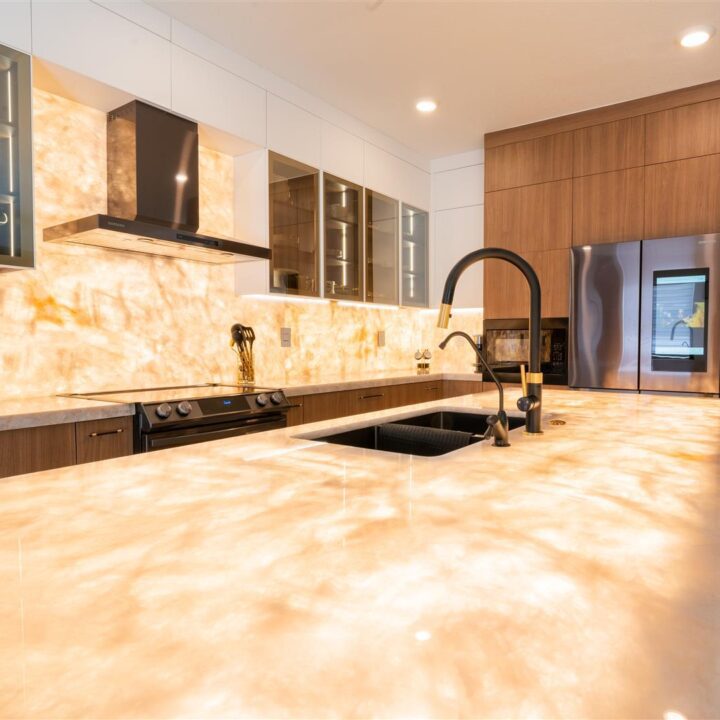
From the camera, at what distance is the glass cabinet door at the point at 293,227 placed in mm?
3391

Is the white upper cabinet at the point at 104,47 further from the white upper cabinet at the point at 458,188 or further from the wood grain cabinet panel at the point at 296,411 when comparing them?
the white upper cabinet at the point at 458,188

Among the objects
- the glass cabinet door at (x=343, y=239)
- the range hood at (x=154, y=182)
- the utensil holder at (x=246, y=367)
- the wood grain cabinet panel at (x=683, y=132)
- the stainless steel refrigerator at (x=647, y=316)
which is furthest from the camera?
the glass cabinet door at (x=343, y=239)

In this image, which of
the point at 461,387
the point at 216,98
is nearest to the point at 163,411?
the point at 216,98

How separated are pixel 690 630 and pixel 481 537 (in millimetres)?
250

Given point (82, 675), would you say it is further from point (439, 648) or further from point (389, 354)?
point (389, 354)

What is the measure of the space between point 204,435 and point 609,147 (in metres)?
3.38

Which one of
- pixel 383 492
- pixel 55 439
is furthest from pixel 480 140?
pixel 383 492

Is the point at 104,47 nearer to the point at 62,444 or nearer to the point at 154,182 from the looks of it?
the point at 154,182

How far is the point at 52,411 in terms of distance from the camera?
6.53 feet

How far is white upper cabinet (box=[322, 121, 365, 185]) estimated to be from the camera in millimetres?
3822

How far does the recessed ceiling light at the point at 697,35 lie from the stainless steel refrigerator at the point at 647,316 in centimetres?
110

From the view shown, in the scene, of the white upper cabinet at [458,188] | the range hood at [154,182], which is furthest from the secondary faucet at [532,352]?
the white upper cabinet at [458,188]

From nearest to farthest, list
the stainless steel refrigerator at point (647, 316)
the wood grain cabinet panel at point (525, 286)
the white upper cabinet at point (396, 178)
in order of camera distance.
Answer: the stainless steel refrigerator at point (647, 316) → the wood grain cabinet panel at point (525, 286) → the white upper cabinet at point (396, 178)

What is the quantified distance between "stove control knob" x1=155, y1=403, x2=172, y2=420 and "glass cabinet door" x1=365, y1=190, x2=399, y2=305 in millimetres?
2122
